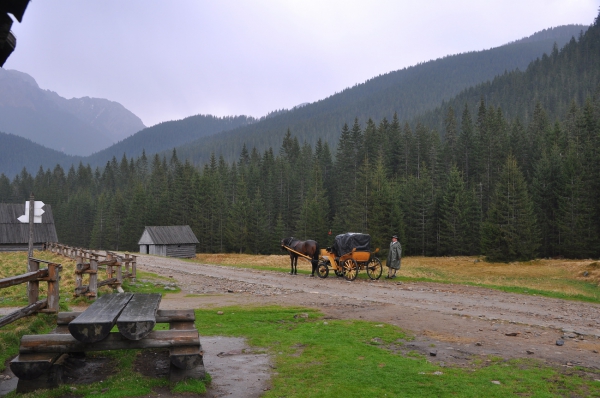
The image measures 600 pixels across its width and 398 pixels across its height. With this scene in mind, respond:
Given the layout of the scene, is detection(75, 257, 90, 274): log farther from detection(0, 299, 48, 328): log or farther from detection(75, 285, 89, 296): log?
detection(0, 299, 48, 328): log

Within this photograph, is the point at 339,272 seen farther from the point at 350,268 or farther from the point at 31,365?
the point at 31,365

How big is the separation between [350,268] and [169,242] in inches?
1555

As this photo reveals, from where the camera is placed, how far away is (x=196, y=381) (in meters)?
5.71

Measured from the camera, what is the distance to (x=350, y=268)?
22.7m

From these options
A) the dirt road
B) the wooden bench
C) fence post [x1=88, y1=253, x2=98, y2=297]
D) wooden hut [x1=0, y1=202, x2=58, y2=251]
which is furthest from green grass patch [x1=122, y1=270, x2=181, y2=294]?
wooden hut [x1=0, y1=202, x2=58, y2=251]

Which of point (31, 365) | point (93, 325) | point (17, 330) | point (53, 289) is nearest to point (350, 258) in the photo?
point (53, 289)

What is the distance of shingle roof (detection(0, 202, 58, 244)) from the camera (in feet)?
148

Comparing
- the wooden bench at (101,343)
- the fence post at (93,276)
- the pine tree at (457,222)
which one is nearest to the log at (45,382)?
the wooden bench at (101,343)

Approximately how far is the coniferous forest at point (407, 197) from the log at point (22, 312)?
147 ft

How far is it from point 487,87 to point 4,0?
17520 cm

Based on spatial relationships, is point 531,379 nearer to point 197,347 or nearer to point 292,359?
point 292,359

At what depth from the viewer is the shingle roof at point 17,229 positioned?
4503cm

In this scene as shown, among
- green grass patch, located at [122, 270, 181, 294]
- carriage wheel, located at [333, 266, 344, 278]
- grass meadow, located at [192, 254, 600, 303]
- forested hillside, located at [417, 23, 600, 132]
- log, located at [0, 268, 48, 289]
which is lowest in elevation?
grass meadow, located at [192, 254, 600, 303]

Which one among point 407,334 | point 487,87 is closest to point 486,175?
point 407,334
